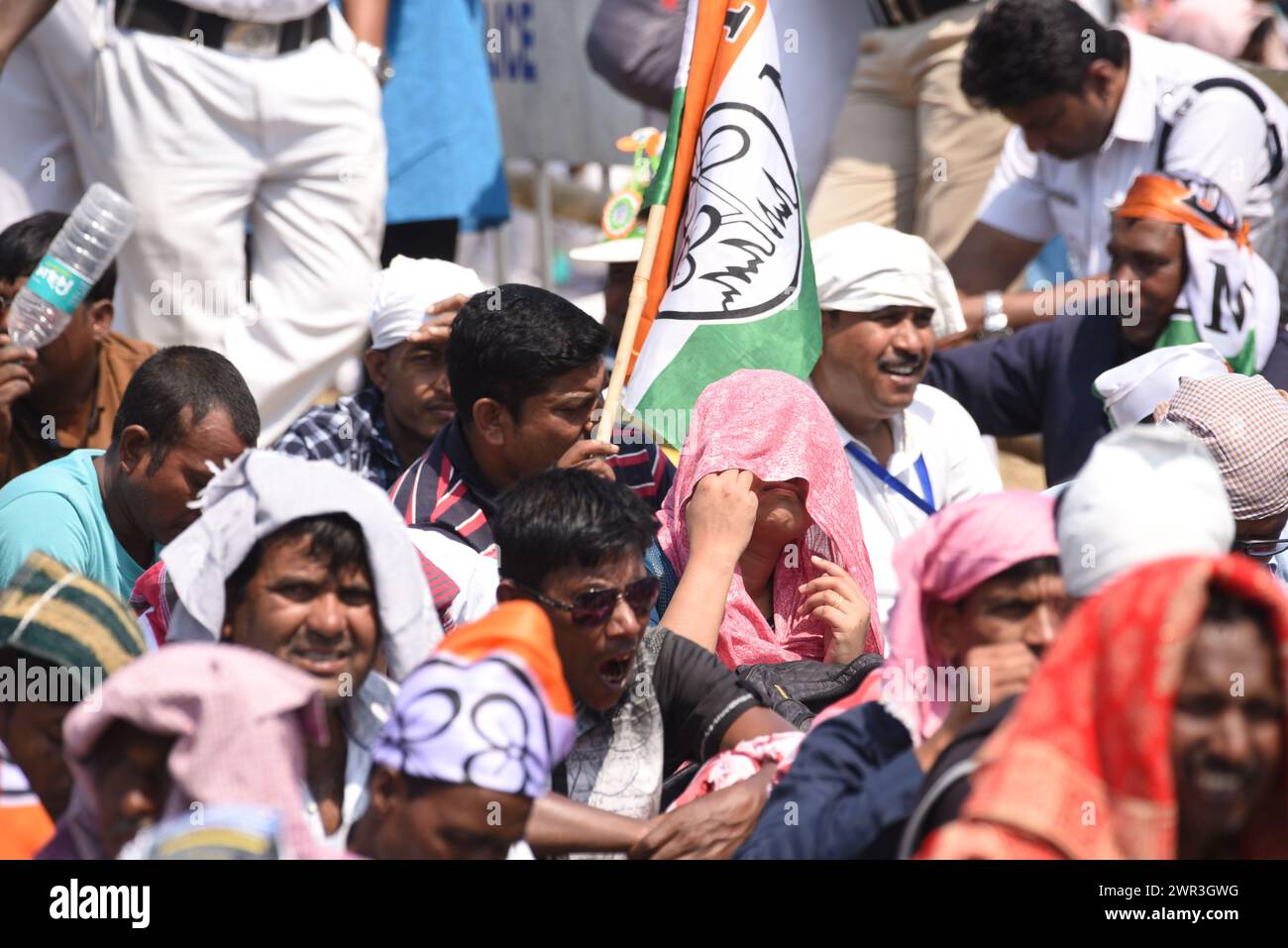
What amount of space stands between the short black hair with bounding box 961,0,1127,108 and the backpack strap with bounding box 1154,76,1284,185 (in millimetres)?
299

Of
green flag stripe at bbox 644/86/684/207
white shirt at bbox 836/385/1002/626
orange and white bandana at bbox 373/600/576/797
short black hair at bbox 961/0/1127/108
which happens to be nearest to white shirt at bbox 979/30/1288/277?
short black hair at bbox 961/0/1127/108

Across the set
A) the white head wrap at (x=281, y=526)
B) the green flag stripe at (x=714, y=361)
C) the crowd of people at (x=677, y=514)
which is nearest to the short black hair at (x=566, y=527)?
the crowd of people at (x=677, y=514)

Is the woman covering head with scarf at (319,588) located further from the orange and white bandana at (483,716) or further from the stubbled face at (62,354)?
the stubbled face at (62,354)

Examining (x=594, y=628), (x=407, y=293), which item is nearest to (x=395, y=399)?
(x=407, y=293)

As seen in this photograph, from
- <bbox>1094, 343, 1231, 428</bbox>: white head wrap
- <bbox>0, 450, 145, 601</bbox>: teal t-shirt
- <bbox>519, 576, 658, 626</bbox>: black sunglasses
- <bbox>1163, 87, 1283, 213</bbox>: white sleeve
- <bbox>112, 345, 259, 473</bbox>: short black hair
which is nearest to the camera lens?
<bbox>519, 576, 658, 626</bbox>: black sunglasses

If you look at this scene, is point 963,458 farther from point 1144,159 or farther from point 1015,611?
point 1015,611

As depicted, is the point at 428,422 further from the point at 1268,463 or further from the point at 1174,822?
the point at 1174,822

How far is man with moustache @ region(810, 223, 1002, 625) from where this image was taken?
4992 mm

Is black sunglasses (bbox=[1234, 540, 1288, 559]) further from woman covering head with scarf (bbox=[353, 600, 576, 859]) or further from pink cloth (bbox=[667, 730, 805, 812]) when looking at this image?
woman covering head with scarf (bbox=[353, 600, 576, 859])

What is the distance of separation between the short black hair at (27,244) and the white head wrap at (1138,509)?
3.02 metres

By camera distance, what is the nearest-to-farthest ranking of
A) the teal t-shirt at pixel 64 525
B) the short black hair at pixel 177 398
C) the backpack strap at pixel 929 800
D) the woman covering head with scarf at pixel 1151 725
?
the woman covering head with scarf at pixel 1151 725 → the backpack strap at pixel 929 800 → the teal t-shirt at pixel 64 525 → the short black hair at pixel 177 398

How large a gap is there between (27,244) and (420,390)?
1.12 meters

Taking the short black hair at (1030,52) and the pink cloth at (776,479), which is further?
the short black hair at (1030,52)

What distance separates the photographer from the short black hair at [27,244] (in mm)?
4777
